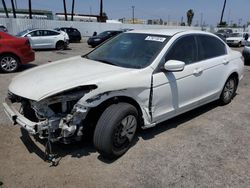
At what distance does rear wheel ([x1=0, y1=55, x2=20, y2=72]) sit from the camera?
29.6ft

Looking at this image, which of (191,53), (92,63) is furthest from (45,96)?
(191,53)

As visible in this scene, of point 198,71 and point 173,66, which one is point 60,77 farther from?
point 198,71

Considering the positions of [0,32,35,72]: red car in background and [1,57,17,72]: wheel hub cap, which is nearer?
[0,32,35,72]: red car in background

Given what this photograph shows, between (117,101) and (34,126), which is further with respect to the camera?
(117,101)

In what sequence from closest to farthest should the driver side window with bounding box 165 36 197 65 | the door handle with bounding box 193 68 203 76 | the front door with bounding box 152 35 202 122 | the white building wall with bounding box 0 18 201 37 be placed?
the front door with bounding box 152 35 202 122 < the driver side window with bounding box 165 36 197 65 < the door handle with bounding box 193 68 203 76 < the white building wall with bounding box 0 18 201 37

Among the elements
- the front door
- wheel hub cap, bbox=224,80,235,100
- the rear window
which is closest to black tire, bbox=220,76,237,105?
wheel hub cap, bbox=224,80,235,100

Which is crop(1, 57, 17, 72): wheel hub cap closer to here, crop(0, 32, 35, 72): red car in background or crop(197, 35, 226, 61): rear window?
crop(0, 32, 35, 72): red car in background

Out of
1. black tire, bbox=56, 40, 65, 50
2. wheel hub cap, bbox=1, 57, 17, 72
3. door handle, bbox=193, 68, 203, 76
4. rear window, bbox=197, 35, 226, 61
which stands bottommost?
black tire, bbox=56, 40, 65, 50

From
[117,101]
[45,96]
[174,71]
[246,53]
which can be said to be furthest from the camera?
[246,53]

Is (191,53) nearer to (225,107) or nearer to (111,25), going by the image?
(225,107)

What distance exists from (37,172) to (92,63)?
1749 mm

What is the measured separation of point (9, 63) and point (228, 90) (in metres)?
6.80

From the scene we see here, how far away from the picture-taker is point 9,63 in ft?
29.9

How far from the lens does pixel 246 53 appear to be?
11969mm
